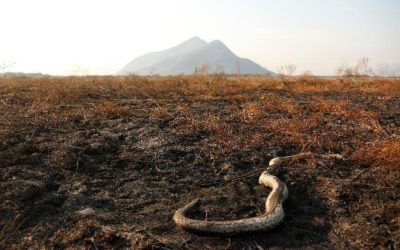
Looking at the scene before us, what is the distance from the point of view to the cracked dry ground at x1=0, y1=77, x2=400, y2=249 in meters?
4.32

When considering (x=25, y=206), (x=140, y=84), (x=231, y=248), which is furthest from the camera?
(x=140, y=84)

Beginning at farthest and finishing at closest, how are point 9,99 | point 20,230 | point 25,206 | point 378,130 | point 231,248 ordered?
point 9,99, point 378,130, point 25,206, point 20,230, point 231,248

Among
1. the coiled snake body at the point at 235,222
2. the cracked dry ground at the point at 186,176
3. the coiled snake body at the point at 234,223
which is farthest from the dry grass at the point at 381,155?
the coiled snake body at the point at 234,223

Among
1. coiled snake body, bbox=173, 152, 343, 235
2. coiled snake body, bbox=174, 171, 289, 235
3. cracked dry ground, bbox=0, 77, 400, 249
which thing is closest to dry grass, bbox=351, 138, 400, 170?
cracked dry ground, bbox=0, 77, 400, 249

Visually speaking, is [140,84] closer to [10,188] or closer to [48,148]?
[48,148]

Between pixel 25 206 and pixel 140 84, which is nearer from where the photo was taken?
pixel 25 206

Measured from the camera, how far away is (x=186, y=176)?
5820mm

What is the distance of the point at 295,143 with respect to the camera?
6.85 meters

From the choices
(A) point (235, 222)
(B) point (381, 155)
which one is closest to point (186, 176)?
(A) point (235, 222)

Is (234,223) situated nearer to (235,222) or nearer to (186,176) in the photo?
(235,222)

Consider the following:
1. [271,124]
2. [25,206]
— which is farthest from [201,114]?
[25,206]

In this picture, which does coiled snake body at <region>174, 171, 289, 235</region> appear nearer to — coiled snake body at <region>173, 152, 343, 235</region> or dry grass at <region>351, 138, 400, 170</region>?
coiled snake body at <region>173, 152, 343, 235</region>

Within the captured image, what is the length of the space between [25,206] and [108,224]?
1.15m

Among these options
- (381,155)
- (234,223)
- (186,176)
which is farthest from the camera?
(186,176)
